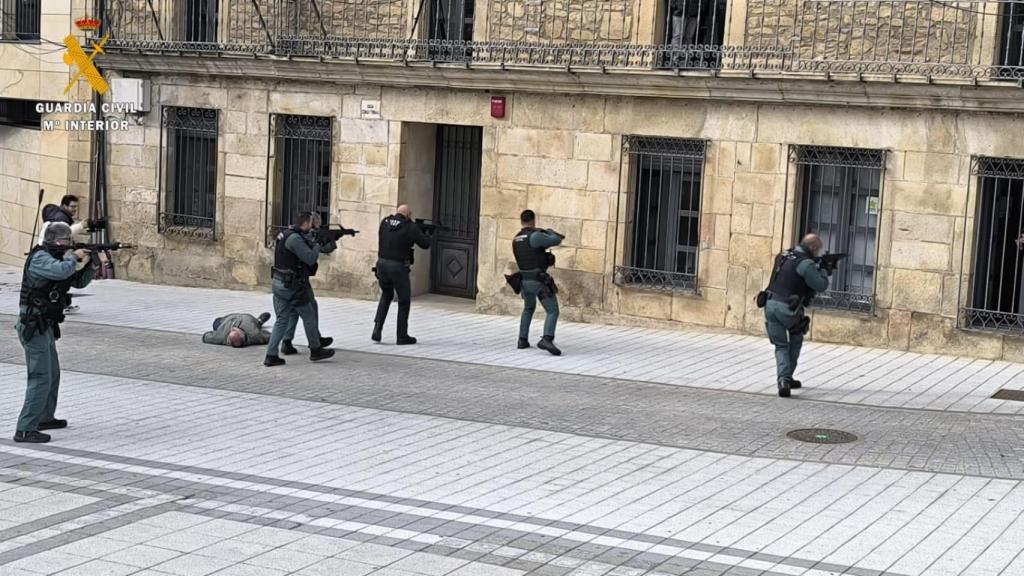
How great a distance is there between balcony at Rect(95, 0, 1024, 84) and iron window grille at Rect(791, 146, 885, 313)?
1.02m

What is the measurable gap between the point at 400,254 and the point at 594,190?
10.5 ft

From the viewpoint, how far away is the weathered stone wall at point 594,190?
53.9ft

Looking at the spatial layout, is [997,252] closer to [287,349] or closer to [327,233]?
[327,233]

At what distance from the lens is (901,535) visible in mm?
8750

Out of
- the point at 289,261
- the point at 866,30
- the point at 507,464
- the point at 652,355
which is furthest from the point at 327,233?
the point at 866,30

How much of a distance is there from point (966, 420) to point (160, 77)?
45.0ft

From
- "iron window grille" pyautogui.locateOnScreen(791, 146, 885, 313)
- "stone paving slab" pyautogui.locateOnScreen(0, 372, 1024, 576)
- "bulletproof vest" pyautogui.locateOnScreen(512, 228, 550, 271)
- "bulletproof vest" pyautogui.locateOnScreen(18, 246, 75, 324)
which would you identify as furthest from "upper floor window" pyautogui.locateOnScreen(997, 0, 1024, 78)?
"bulletproof vest" pyautogui.locateOnScreen(18, 246, 75, 324)

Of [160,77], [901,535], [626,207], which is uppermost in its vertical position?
[160,77]

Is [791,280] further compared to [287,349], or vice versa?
[287,349]

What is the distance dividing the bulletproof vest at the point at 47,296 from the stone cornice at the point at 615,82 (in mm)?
8753

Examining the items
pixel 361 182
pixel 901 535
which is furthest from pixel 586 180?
pixel 901 535

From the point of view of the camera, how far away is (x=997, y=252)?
16375 mm

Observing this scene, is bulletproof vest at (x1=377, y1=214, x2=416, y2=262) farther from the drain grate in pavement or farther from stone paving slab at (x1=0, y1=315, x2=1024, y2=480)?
the drain grate in pavement

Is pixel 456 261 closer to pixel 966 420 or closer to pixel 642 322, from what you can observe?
pixel 642 322
